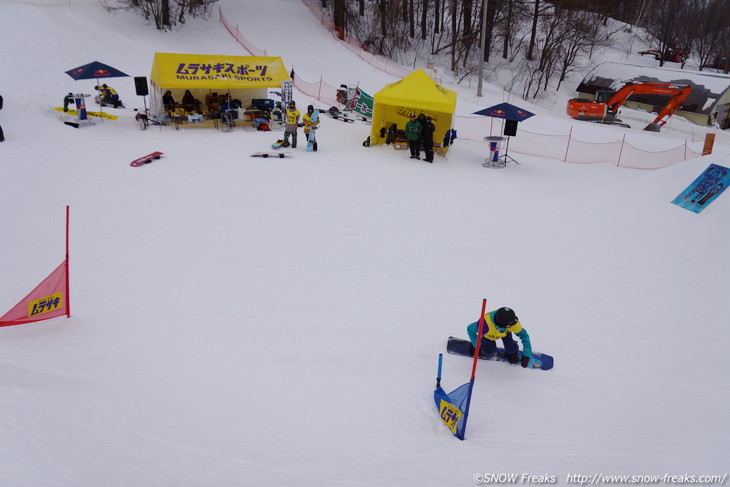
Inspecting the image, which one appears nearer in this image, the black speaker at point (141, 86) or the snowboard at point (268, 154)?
the snowboard at point (268, 154)

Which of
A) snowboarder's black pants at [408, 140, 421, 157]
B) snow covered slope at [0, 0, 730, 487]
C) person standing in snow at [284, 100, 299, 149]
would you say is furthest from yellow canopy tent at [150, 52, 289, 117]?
snowboarder's black pants at [408, 140, 421, 157]

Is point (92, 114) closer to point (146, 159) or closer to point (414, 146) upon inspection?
point (146, 159)

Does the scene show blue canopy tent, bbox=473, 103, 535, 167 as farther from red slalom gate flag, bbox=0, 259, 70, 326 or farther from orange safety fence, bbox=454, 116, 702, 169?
red slalom gate flag, bbox=0, 259, 70, 326

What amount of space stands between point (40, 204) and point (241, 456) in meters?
7.87

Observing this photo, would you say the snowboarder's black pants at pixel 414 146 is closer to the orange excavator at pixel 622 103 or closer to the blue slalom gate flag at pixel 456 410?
the blue slalom gate flag at pixel 456 410

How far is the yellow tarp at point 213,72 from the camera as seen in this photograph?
52.1 ft

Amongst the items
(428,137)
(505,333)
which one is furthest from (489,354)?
(428,137)

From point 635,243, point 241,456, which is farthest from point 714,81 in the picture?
point 241,456

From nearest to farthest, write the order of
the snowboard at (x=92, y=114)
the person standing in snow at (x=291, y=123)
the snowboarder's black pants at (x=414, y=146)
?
the person standing in snow at (x=291, y=123) → the snowboarder's black pants at (x=414, y=146) → the snowboard at (x=92, y=114)

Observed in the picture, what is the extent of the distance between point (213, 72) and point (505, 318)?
45.2 ft

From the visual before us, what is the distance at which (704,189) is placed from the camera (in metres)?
10.9

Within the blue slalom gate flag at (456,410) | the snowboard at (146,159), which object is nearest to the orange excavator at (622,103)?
the snowboard at (146,159)

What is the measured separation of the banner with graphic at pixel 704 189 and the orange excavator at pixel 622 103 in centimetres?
1391

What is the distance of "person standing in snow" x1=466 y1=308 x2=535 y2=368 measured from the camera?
6.07m
